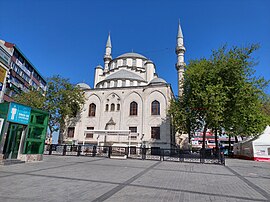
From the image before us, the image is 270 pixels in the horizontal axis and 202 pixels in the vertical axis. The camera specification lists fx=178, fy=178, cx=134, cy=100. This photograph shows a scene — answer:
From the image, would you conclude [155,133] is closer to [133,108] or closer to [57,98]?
[133,108]

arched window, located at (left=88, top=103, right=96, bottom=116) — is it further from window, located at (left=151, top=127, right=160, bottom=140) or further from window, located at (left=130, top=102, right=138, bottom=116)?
window, located at (left=151, top=127, right=160, bottom=140)

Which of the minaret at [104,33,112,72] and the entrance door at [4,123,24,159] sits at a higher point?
the minaret at [104,33,112,72]

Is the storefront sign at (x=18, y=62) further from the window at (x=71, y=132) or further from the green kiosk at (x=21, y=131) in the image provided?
the green kiosk at (x=21, y=131)

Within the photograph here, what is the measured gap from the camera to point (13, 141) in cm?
1030

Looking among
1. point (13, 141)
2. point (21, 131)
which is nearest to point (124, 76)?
point (21, 131)

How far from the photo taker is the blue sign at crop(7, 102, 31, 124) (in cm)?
971

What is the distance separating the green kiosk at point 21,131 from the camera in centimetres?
959

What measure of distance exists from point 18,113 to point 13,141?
1691mm

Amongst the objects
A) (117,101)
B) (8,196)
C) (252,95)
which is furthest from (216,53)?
(8,196)

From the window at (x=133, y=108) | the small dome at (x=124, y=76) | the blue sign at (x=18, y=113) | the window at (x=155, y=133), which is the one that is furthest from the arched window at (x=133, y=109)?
the blue sign at (x=18, y=113)

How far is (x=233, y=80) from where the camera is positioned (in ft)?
60.2

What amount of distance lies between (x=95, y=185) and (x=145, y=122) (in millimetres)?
21026

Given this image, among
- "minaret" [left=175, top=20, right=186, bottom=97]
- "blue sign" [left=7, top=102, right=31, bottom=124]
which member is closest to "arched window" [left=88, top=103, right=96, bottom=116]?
"minaret" [left=175, top=20, right=186, bottom=97]

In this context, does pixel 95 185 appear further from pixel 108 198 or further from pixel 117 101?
pixel 117 101
